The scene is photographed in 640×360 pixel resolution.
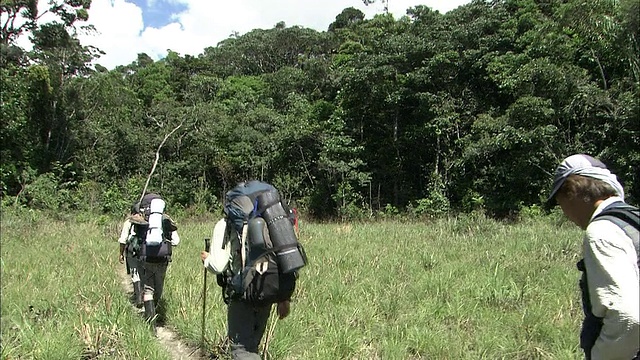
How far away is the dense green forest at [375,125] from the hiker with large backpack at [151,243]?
497 inches

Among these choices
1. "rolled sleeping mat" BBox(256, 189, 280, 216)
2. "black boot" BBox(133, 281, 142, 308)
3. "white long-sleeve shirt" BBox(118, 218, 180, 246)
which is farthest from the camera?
"black boot" BBox(133, 281, 142, 308)

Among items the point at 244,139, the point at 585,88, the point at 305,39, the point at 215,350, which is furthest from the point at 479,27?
the point at 305,39

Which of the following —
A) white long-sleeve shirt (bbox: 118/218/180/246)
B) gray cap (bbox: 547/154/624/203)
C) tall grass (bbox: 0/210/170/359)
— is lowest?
tall grass (bbox: 0/210/170/359)

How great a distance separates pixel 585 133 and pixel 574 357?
14512mm

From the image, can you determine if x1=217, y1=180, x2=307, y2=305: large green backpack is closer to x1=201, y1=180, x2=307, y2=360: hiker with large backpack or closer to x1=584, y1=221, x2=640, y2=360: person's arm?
x1=201, y1=180, x2=307, y2=360: hiker with large backpack

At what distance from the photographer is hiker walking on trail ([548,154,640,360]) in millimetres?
1525

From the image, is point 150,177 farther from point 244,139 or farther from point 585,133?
point 585,133

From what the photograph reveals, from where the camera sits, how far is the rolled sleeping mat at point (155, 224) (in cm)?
453

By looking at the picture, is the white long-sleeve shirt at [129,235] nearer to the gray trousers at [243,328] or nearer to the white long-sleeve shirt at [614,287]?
the gray trousers at [243,328]

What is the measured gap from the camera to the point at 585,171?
170 centimetres

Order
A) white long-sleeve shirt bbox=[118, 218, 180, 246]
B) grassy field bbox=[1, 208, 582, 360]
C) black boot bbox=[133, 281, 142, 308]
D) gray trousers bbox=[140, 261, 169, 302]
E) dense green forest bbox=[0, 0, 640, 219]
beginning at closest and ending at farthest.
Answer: grassy field bbox=[1, 208, 582, 360] < gray trousers bbox=[140, 261, 169, 302] < white long-sleeve shirt bbox=[118, 218, 180, 246] < black boot bbox=[133, 281, 142, 308] < dense green forest bbox=[0, 0, 640, 219]

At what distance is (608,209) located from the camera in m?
1.64

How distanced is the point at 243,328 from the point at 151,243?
2.10 meters

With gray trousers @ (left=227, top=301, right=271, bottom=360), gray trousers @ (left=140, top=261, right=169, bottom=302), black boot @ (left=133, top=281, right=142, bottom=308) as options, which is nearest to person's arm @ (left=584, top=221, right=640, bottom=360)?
gray trousers @ (left=227, top=301, right=271, bottom=360)
